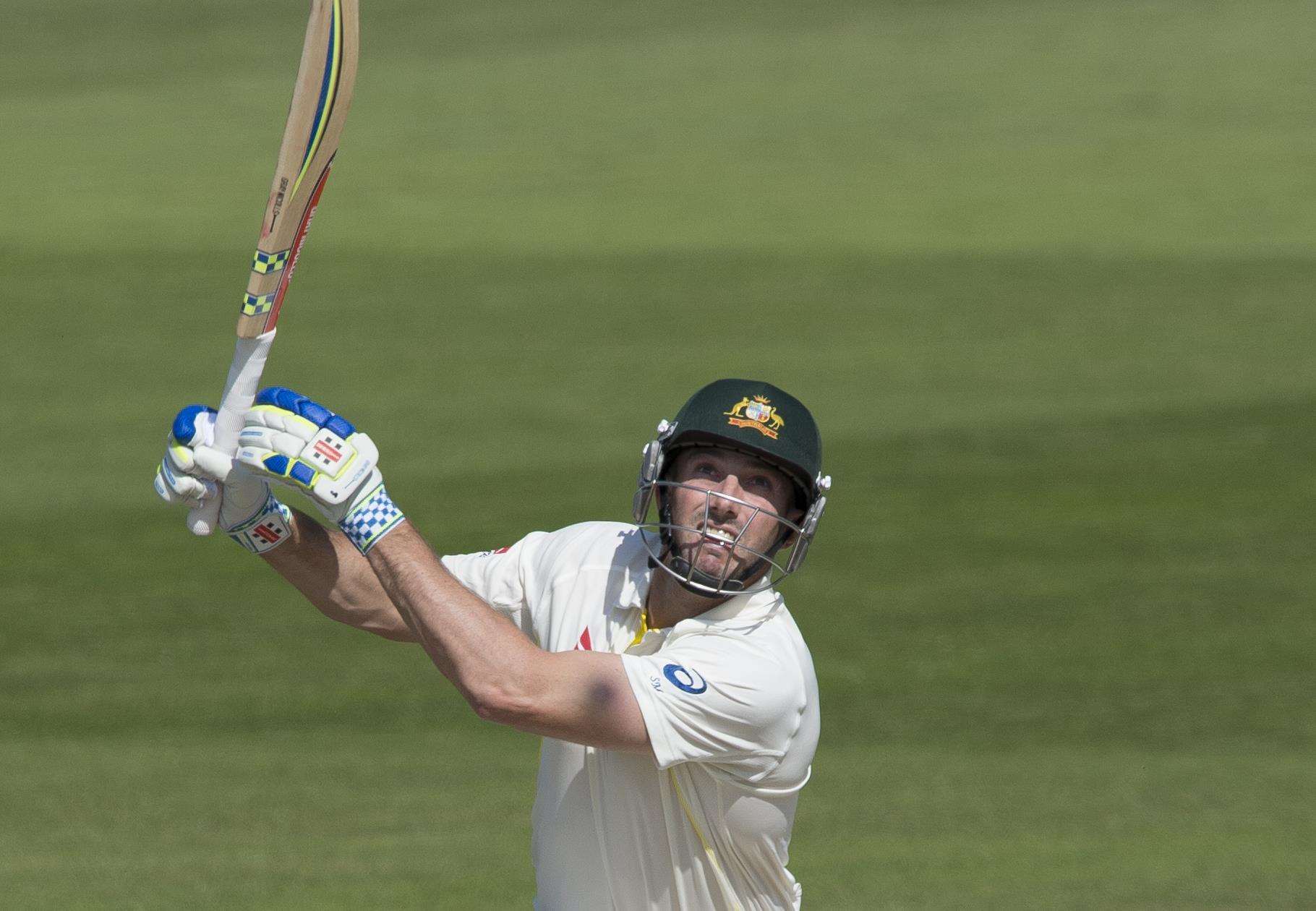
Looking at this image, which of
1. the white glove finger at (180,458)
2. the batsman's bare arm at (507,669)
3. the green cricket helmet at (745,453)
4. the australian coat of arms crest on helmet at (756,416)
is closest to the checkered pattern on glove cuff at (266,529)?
the white glove finger at (180,458)

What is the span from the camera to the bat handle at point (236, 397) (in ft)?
15.3

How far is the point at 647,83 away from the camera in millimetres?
24672

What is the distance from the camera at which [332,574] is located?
505 centimetres

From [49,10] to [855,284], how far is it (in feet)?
52.8

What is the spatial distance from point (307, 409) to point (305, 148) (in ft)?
2.01

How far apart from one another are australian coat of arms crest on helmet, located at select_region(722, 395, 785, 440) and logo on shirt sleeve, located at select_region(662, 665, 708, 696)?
2.00ft

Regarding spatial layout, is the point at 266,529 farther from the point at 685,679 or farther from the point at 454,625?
the point at 685,679

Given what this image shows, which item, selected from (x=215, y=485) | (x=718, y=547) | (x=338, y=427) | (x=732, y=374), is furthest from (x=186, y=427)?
(x=732, y=374)

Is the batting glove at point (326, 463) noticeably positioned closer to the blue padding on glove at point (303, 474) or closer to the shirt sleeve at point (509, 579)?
the blue padding on glove at point (303, 474)

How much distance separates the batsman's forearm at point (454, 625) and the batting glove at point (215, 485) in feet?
1.51

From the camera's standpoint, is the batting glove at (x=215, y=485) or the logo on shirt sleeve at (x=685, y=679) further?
the batting glove at (x=215, y=485)

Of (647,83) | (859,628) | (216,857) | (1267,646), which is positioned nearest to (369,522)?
(216,857)

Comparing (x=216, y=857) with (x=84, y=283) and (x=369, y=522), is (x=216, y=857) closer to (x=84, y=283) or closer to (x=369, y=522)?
(x=369, y=522)

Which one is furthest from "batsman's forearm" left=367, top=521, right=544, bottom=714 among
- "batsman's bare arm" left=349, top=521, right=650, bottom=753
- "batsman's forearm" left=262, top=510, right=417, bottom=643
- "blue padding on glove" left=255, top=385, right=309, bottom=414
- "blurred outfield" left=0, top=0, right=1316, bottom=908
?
"blurred outfield" left=0, top=0, right=1316, bottom=908
